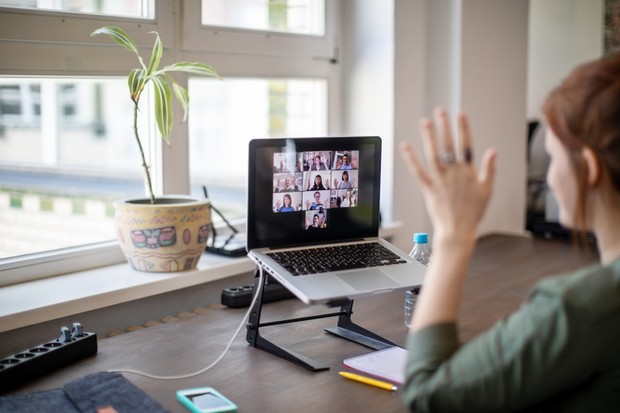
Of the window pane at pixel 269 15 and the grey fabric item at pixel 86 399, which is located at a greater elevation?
the window pane at pixel 269 15

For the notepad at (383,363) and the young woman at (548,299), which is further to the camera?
the notepad at (383,363)

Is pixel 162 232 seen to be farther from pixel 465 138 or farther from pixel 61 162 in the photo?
pixel 61 162

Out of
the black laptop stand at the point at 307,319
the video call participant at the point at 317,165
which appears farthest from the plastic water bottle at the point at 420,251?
the video call participant at the point at 317,165

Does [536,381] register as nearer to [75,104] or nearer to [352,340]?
[352,340]

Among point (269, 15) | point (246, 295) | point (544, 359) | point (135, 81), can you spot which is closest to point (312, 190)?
point (246, 295)

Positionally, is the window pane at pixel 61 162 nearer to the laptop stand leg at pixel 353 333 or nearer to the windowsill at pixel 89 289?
the windowsill at pixel 89 289

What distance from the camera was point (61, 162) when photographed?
12344 millimetres

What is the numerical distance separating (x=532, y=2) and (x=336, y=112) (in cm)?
229

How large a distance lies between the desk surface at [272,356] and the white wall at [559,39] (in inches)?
104

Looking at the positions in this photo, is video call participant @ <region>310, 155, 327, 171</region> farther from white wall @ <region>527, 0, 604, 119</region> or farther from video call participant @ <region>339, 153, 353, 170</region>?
white wall @ <region>527, 0, 604, 119</region>

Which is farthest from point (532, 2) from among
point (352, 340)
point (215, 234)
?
point (352, 340)

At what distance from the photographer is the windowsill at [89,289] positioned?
1.89m

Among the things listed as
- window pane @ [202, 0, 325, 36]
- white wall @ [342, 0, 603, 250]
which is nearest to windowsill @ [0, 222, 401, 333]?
window pane @ [202, 0, 325, 36]

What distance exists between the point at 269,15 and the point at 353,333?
4.57 ft
